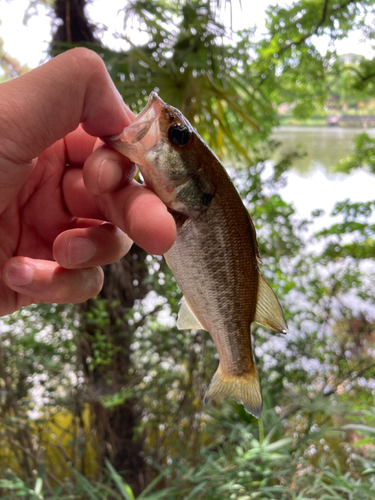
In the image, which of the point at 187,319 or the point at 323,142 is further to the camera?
the point at 323,142

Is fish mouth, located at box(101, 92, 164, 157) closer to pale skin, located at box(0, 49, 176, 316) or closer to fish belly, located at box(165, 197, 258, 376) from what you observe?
pale skin, located at box(0, 49, 176, 316)

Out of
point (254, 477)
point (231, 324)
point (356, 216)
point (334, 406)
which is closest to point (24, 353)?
point (254, 477)

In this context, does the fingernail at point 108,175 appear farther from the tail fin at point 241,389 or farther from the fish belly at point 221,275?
the tail fin at point 241,389

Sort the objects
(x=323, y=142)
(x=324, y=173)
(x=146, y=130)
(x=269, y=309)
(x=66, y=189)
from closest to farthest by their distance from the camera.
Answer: (x=146, y=130) < (x=269, y=309) < (x=66, y=189) < (x=324, y=173) < (x=323, y=142)

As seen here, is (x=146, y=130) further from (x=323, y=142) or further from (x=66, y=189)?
(x=323, y=142)

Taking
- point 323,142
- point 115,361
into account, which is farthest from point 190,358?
point 323,142

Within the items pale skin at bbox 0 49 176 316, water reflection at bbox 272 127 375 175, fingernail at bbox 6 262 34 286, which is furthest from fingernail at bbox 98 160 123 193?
water reflection at bbox 272 127 375 175
